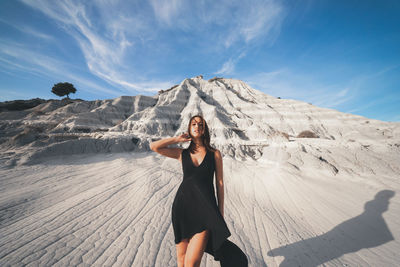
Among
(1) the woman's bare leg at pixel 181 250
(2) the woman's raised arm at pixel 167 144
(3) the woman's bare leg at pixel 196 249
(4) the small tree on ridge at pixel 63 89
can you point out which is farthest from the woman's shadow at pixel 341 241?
(4) the small tree on ridge at pixel 63 89

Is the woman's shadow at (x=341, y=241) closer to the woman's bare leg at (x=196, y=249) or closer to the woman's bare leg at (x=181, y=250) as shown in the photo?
the woman's bare leg at (x=181, y=250)

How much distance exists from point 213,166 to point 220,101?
1286 inches

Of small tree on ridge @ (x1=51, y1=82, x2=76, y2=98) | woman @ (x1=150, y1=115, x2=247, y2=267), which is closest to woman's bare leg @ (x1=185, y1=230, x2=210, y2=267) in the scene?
woman @ (x1=150, y1=115, x2=247, y2=267)

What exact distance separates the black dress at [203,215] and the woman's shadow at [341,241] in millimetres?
2221

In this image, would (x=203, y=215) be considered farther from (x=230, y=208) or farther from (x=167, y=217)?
(x=230, y=208)

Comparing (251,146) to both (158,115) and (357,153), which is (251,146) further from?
(158,115)

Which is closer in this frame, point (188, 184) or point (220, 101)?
→ point (188, 184)

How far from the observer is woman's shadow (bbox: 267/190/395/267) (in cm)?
320

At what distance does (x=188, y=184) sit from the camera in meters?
1.76

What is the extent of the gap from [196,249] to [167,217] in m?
3.09

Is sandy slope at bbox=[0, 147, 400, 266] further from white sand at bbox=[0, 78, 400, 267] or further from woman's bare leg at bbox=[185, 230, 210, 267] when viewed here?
woman's bare leg at bbox=[185, 230, 210, 267]

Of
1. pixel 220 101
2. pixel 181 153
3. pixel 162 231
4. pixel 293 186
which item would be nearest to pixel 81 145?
pixel 162 231

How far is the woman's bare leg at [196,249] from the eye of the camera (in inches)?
57.6

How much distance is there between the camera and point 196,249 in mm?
1488
